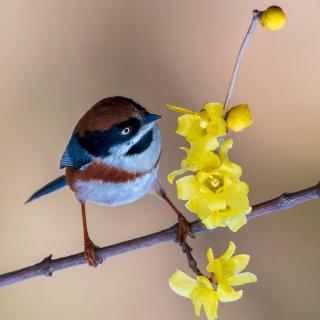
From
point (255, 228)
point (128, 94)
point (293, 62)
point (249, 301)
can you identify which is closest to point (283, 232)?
point (255, 228)

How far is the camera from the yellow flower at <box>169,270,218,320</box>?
25.0 inches

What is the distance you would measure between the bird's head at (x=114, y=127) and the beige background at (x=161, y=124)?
0.53 meters

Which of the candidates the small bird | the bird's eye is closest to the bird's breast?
the small bird

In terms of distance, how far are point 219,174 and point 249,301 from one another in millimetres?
1039

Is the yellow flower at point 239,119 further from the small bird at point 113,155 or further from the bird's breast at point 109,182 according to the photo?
the bird's breast at point 109,182

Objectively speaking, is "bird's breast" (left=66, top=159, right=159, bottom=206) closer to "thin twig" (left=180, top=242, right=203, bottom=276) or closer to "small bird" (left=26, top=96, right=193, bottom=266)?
"small bird" (left=26, top=96, right=193, bottom=266)

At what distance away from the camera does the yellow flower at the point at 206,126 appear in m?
0.59

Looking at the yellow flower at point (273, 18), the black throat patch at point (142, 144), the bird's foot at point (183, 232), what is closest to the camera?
the yellow flower at point (273, 18)

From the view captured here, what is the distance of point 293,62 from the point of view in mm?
1426

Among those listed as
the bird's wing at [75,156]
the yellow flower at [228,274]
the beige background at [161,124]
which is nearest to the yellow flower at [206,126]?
the yellow flower at [228,274]

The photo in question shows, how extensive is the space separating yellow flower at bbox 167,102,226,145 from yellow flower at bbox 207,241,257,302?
6.3 inches

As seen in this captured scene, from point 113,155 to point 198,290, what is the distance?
1.28 feet

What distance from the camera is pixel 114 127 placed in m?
0.89

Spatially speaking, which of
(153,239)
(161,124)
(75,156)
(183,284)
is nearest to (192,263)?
(183,284)
